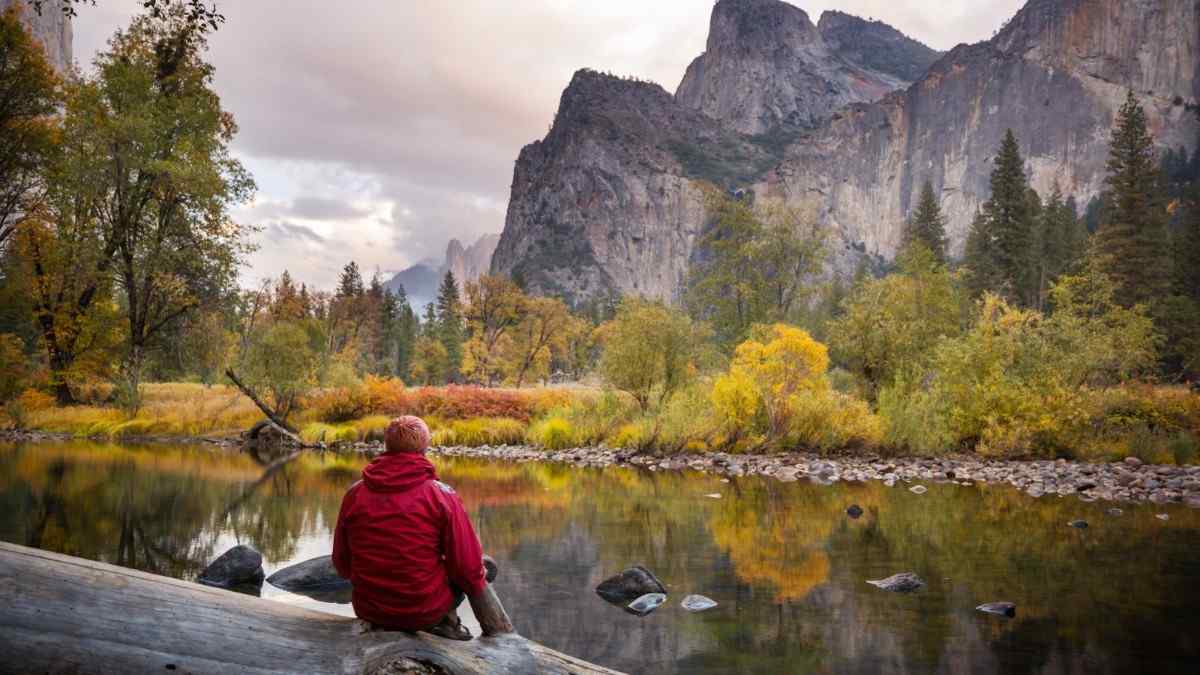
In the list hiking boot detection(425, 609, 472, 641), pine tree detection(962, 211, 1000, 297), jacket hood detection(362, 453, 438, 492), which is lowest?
hiking boot detection(425, 609, 472, 641)

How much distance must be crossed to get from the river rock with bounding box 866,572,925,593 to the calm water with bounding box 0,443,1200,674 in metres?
0.18

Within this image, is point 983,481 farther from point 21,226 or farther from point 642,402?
point 21,226

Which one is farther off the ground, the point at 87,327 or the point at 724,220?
the point at 724,220

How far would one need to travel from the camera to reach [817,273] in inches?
1384

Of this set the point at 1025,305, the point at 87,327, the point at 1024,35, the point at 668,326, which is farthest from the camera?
the point at 1024,35

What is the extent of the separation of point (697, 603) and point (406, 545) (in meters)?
4.37

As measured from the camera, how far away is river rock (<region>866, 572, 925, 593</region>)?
7953mm

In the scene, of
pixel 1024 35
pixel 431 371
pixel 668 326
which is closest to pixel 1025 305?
pixel 668 326

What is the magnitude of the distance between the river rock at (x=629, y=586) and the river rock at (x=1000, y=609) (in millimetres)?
3281

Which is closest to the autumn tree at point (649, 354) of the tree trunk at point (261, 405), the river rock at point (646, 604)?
the tree trunk at point (261, 405)

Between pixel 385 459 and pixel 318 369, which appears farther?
pixel 318 369

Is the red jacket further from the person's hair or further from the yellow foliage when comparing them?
the yellow foliage

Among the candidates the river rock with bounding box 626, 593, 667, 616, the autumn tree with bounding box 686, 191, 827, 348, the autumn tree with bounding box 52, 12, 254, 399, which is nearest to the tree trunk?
the autumn tree with bounding box 52, 12, 254, 399

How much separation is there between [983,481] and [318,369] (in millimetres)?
23315
